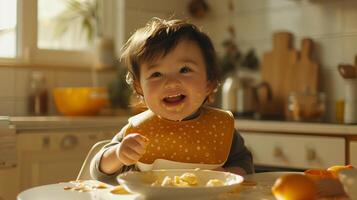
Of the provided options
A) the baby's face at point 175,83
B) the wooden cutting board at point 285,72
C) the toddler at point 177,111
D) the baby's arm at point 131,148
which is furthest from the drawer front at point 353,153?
the baby's arm at point 131,148

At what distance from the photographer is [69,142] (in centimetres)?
245

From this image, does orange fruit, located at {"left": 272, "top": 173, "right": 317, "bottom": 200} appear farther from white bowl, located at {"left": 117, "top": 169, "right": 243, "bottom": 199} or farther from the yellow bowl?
the yellow bowl

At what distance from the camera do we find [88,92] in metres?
2.70

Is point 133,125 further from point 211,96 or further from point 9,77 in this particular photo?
point 9,77

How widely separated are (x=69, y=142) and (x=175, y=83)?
1484 millimetres

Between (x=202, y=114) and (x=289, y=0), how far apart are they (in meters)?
1.90

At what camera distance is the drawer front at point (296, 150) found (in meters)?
2.20

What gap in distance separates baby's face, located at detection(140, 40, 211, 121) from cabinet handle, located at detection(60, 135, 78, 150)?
4.46 feet

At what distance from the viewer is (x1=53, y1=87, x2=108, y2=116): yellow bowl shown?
8.80ft

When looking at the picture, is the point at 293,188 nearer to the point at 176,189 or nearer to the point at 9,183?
the point at 176,189

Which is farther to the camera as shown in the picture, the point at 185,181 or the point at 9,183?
the point at 9,183

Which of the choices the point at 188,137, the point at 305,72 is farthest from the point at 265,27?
the point at 188,137

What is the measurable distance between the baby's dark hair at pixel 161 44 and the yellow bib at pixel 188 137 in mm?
106

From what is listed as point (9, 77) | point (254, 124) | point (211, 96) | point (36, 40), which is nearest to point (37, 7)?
point (36, 40)
